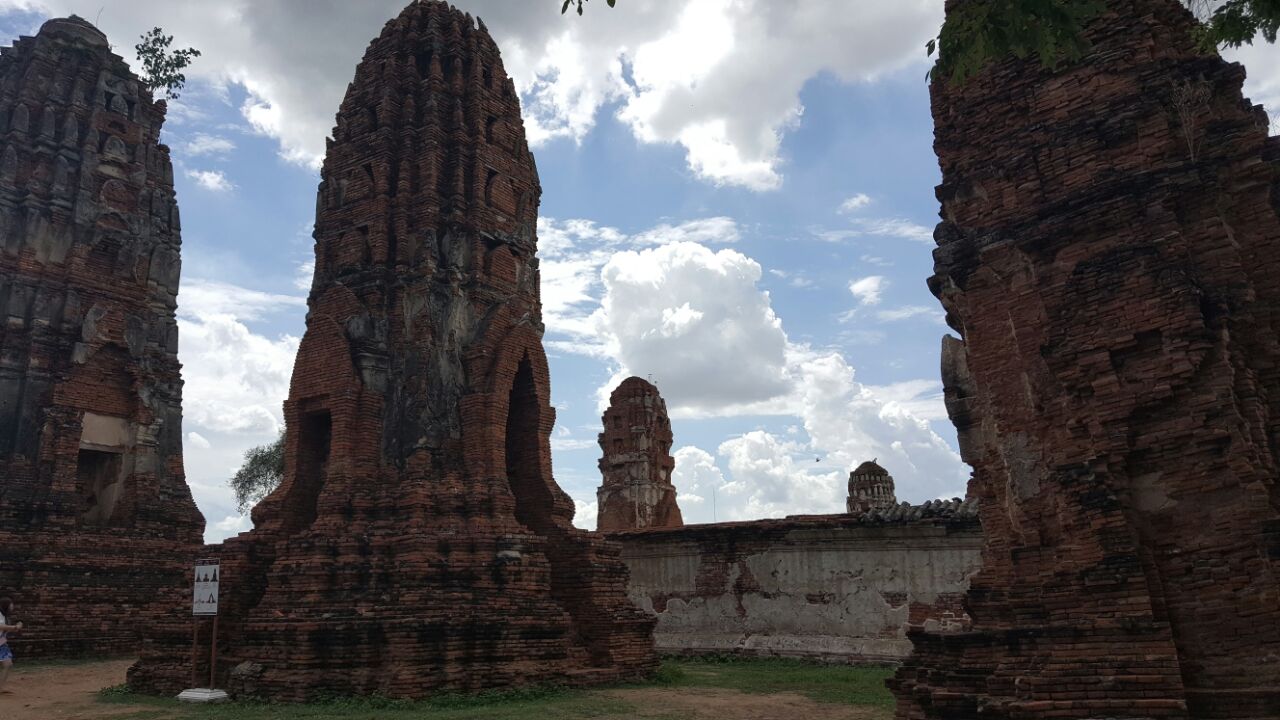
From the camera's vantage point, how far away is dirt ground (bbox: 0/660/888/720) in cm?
1029


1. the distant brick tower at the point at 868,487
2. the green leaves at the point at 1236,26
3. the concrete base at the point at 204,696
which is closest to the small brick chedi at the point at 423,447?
the concrete base at the point at 204,696

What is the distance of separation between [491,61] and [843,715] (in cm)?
1188

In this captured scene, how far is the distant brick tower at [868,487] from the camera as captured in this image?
30.8m

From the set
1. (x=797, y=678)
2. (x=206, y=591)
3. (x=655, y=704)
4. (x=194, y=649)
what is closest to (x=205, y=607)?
(x=206, y=591)

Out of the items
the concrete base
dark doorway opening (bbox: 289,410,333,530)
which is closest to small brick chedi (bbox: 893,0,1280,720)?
the concrete base

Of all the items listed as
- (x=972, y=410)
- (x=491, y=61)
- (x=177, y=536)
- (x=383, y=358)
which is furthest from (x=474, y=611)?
(x=177, y=536)

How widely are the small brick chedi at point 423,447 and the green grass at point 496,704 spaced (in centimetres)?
A: 26

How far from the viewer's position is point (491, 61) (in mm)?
15930

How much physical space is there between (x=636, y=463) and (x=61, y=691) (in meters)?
18.8

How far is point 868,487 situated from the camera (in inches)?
1228

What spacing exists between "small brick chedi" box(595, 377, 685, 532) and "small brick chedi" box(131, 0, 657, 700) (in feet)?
50.3

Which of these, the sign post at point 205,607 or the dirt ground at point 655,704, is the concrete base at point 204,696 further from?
the dirt ground at point 655,704

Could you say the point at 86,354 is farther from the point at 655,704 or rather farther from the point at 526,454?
the point at 655,704

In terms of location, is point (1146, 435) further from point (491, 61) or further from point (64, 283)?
point (64, 283)
